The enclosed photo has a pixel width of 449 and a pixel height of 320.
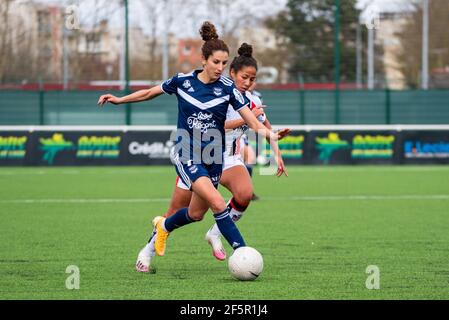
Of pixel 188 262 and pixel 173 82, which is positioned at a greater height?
pixel 173 82

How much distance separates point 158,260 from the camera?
30.5ft

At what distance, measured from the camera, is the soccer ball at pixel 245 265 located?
782 cm

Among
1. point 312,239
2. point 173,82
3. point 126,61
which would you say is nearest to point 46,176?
point 126,61

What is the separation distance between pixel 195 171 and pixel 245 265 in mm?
1035

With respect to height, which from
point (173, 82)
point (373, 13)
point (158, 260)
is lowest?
point (158, 260)

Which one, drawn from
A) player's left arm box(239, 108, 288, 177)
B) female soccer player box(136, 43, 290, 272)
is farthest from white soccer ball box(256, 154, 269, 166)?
player's left arm box(239, 108, 288, 177)

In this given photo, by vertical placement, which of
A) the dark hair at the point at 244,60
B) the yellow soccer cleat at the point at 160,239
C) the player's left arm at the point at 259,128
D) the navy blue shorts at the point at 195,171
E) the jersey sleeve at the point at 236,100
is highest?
the dark hair at the point at 244,60

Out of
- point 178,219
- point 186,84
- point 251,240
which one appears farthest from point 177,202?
point 251,240

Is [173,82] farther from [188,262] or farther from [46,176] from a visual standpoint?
[46,176]

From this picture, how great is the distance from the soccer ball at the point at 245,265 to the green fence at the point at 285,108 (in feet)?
54.4

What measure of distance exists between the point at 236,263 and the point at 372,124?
672 inches

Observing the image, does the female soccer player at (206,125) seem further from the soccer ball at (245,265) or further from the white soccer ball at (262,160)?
the white soccer ball at (262,160)

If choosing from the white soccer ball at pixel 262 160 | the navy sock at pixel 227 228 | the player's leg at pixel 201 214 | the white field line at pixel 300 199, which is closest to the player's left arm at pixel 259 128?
the player's leg at pixel 201 214

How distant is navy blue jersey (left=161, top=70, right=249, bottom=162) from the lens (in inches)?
332
